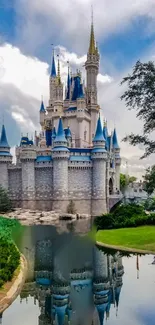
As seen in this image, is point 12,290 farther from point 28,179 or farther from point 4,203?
point 28,179

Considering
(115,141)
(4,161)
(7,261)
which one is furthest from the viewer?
(115,141)

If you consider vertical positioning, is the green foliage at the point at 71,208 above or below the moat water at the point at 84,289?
above

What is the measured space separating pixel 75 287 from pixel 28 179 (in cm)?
3390

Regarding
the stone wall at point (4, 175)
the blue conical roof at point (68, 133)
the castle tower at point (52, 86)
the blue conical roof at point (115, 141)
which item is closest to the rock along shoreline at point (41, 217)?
the stone wall at point (4, 175)

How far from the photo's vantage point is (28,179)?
46062 millimetres

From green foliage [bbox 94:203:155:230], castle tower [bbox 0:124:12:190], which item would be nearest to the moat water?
green foliage [bbox 94:203:155:230]

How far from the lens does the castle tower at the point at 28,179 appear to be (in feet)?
151

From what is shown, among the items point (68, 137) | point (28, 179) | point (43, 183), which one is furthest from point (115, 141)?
point (28, 179)

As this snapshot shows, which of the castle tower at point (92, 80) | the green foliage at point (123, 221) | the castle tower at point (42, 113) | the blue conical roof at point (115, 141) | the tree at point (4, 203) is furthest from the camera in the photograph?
the castle tower at point (42, 113)

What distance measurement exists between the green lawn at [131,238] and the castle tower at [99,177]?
22.7 m

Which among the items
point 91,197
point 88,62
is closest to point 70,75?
point 88,62

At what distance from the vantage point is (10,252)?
47.2 ft

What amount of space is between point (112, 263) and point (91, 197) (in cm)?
3059

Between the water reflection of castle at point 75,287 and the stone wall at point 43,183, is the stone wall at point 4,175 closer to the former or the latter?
the stone wall at point 43,183
